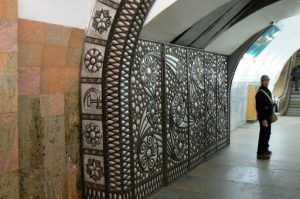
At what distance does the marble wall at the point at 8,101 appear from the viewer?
2.43m

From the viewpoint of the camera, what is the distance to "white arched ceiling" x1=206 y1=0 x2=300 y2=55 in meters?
5.20

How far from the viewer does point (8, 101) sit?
249 cm

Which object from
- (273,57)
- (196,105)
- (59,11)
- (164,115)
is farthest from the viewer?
(273,57)

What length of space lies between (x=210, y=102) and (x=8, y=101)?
13.1 feet

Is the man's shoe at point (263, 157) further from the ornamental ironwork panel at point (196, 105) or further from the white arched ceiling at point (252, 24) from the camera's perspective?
the white arched ceiling at point (252, 24)

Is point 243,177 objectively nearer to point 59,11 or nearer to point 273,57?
point 59,11

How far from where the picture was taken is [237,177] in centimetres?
466

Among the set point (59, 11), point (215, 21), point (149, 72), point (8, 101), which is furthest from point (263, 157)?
point (8, 101)

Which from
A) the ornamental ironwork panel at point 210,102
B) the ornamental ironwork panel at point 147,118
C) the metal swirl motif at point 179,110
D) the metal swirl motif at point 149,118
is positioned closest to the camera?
the ornamental ironwork panel at point 147,118

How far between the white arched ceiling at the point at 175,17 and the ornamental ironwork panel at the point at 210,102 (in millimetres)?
1558

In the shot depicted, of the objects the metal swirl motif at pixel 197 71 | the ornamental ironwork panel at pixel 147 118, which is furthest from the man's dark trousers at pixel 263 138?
the ornamental ironwork panel at pixel 147 118

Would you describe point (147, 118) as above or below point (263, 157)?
above

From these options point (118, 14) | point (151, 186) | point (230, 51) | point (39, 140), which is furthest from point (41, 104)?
point (230, 51)

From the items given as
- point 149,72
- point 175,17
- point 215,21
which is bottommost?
point 149,72
